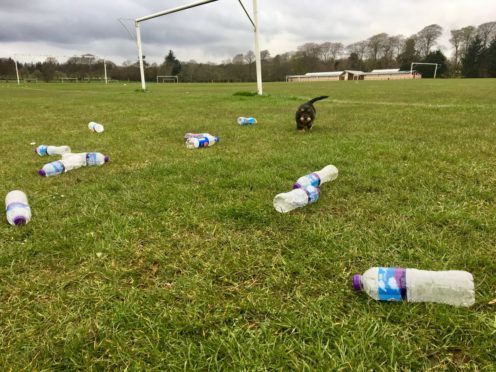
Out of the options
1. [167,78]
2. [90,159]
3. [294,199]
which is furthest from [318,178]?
[167,78]

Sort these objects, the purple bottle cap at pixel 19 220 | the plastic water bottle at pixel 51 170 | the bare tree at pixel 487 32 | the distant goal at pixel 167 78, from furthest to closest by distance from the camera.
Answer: the distant goal at pixel 167 78
the bare tree at pixel 487 32
the plastic water bottle at pixel 51 170
the purple bottle cap at pixel 19 220

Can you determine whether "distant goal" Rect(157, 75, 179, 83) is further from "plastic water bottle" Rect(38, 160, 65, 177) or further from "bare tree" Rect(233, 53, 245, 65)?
"plastic water bottle" Rect(38, 160, 65, 177)

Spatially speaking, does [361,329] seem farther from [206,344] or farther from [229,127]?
[229,127]

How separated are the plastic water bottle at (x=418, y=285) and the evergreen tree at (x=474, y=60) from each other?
90.3m

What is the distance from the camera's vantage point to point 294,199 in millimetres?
2938

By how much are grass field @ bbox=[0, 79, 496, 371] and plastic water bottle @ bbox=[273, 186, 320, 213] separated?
80 mm

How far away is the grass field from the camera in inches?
60.2

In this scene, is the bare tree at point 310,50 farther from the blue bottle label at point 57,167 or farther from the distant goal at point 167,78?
the blue bottle label at point 57,167

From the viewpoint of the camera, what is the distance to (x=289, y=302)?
1.82 metres

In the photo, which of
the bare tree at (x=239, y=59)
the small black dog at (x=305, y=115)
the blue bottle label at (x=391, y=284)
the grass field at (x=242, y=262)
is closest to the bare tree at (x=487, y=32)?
the bare tree at (x=239, y=59)

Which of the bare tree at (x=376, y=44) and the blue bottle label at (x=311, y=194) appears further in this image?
the bare tree at (x=376, y=44)

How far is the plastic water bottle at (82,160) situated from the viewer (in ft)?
14.3

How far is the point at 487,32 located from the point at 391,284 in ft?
339

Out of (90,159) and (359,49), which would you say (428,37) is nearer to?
(359,49)
